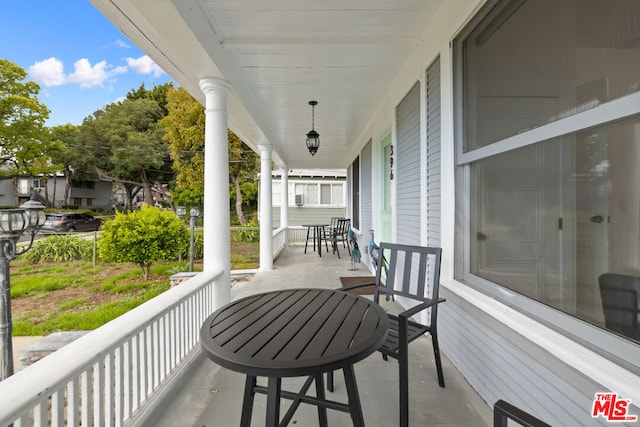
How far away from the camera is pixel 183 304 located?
2178 mm

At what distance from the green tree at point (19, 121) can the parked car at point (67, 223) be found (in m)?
3.20

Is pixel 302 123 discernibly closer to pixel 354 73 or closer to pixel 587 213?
pixel 354 73

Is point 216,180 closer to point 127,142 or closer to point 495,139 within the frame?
point 495,139

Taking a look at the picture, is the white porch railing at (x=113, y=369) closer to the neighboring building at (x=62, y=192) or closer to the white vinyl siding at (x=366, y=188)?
the white vinyl siding at (x=366, y=188)

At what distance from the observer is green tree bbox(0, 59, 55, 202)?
11812 millimetres

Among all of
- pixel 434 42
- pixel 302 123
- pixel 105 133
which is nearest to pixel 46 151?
pixel 105 133

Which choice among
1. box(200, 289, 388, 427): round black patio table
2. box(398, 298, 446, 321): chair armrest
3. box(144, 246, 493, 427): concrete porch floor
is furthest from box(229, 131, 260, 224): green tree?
box(398, 298, 446, 321): chair armrest

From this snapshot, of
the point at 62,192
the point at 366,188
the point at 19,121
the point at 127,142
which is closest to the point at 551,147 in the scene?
the point at 366,188

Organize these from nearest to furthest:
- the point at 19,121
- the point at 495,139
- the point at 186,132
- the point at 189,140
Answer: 1. the point at 495,139
2. the point at 186,132
3. the point at 189,140
4. the point at 19,121

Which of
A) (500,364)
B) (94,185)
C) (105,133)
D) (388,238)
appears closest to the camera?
(500,364)

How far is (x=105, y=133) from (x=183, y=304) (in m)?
20.6

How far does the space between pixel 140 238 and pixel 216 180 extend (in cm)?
409

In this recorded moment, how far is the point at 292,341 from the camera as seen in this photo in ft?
3.72

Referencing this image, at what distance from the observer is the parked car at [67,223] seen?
12.3 meters
